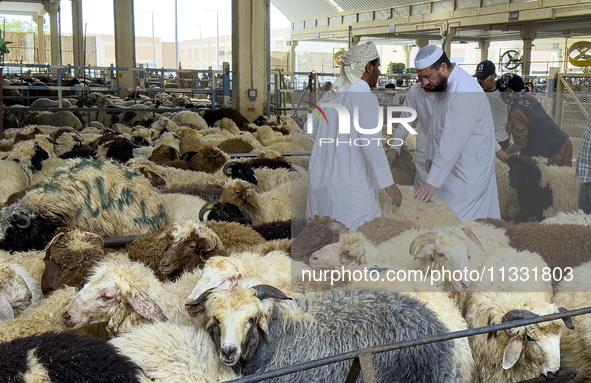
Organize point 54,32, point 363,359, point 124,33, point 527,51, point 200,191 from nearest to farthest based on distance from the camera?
point 363,359, point 200,191, point 124,33, point 527,51, point 54,32

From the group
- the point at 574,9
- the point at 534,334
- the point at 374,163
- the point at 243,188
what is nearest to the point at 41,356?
the point at 534,334

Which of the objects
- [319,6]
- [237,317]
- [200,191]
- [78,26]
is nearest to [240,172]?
[200,191]

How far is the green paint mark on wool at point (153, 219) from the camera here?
162 inches

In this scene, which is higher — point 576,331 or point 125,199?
point 125,199

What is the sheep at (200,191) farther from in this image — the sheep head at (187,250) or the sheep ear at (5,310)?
the sheep ear at (5,310)

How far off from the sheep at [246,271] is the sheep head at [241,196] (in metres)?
1.50

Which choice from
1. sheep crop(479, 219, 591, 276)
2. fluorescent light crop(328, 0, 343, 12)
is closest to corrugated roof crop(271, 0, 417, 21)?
fluorescent light crop(328, 0, 343, 12)

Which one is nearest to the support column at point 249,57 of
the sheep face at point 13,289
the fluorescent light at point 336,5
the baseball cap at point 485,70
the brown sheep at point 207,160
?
the brown sheep at point 207,160

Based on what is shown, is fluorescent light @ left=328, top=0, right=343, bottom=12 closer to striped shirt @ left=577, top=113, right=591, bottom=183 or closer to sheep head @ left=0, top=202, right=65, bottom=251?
striped shirt @ left=577, top=113, right=591, bottom=183

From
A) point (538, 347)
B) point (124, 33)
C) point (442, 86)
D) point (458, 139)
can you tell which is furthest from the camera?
point (124, 33)

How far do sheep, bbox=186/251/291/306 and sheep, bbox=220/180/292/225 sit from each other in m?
1.50

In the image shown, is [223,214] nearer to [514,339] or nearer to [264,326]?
[264,326]

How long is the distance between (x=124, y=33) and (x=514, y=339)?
16483 millimetres

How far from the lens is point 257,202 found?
198 inches
